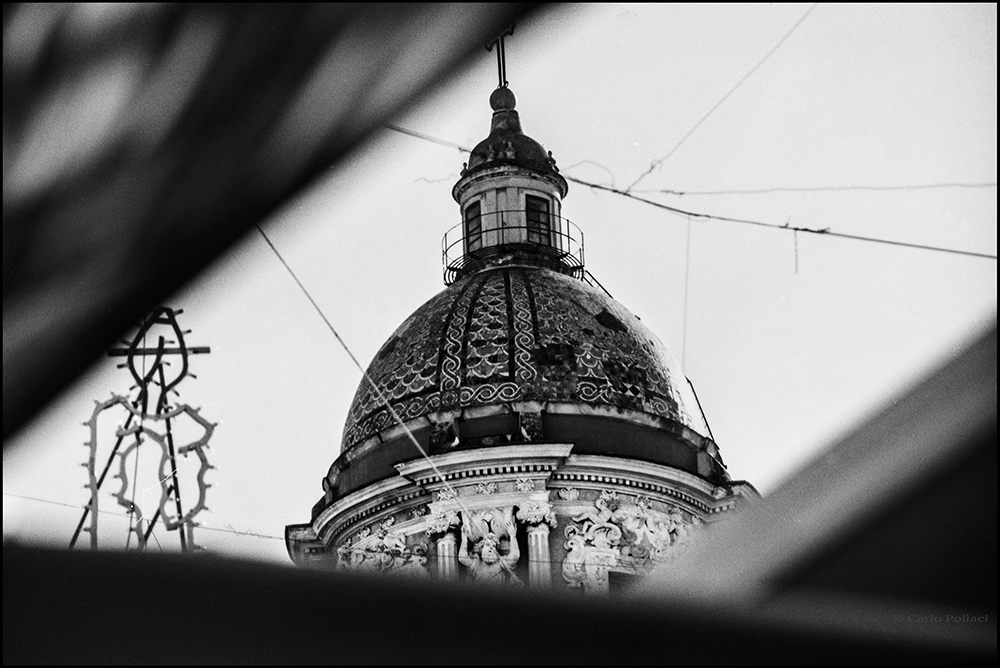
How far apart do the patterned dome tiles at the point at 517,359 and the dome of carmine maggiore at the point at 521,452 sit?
0.10 feet

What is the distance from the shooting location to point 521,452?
1089 inches

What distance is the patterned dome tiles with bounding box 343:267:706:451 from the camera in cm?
2862

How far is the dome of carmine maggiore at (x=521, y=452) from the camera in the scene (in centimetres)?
2775

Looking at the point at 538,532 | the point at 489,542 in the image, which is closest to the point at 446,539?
the point at 489,542

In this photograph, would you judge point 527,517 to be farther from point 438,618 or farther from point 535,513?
point 438,618

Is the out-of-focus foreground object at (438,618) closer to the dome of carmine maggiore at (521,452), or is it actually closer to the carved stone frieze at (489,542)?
the dome of carmine maggiore at (521,452)

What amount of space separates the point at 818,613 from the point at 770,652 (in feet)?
0.27

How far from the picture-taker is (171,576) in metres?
2.07

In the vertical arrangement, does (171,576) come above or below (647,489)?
below

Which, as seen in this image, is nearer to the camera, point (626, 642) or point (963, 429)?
point (626, 642)

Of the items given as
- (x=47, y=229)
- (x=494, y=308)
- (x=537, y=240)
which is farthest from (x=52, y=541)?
(x=537, y=240)

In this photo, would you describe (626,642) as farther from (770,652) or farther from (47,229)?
(47,229)

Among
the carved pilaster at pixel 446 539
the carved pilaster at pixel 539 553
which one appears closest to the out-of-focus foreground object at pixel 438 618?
the carved pilaster at pixel 539 553

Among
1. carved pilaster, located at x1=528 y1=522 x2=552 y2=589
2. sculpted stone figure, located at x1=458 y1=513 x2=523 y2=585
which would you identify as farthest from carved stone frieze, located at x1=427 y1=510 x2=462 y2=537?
carved pilaster, located at x1=528 y1=522 x2=552 y2=589
